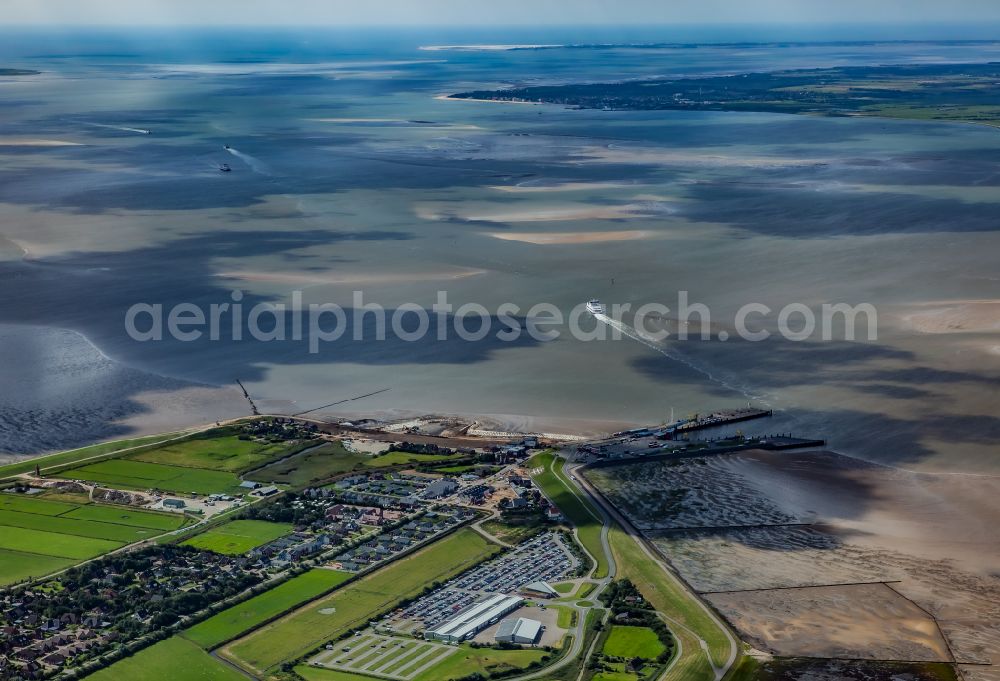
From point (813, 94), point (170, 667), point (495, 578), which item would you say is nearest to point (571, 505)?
point (495, 578)

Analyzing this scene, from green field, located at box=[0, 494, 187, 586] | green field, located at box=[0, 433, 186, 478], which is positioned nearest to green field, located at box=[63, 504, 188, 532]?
green field, located at box=[0, 494, 187, 586]

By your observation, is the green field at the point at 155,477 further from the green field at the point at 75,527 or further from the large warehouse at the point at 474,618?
the large warehouse at the point at 474,618

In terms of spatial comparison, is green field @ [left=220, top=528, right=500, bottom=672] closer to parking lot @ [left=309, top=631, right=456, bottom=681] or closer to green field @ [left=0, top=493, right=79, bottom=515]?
parking lot @ [left=309, top=631, right=456, bottom=681]

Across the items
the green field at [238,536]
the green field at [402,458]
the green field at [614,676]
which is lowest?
the green field at [614,676]

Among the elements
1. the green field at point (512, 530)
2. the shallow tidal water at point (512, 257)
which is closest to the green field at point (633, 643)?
the green field at point (512, 530)

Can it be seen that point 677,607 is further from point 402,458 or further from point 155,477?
point 155,477

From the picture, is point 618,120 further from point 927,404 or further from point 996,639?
point 996,639

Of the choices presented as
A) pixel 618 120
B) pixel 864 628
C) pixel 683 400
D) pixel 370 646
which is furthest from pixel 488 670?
pixel 618 120
